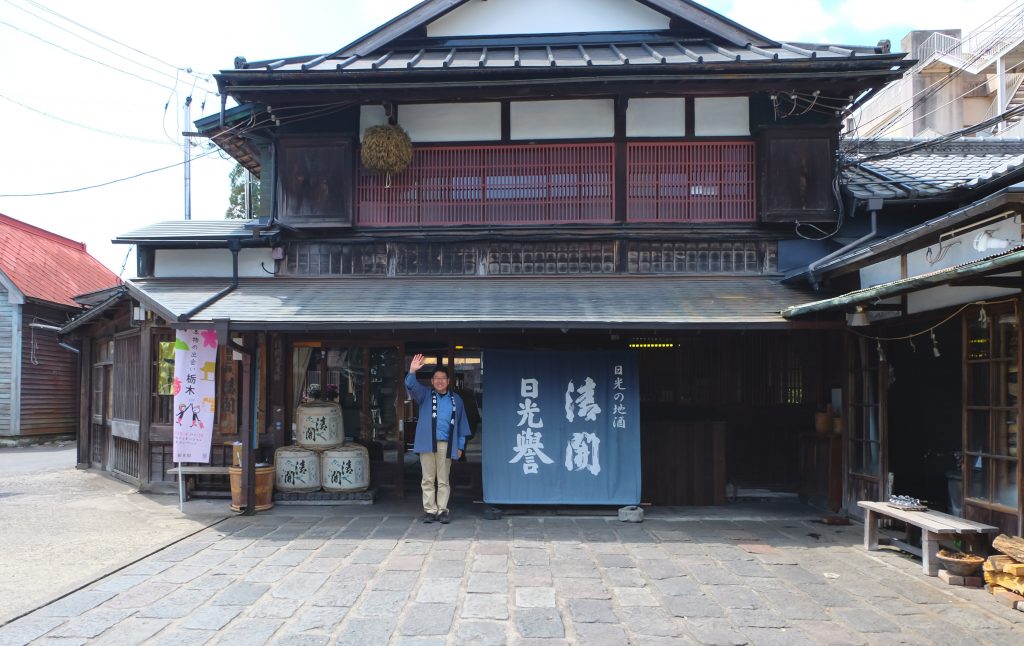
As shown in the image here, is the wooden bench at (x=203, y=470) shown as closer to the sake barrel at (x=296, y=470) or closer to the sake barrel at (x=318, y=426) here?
the sake barrel at (x=296, y=470)

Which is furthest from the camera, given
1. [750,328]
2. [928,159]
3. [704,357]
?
[928,159]

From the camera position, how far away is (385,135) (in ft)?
33.5

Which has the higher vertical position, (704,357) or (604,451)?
(704,357)

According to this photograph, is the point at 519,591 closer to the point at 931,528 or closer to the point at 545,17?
the point at 931,528

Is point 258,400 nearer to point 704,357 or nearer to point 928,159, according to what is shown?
point 704,357

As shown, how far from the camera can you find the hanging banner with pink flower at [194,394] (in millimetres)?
9914

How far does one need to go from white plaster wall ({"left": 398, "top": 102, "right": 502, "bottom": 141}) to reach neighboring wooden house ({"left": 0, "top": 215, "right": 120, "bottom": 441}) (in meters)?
14.1

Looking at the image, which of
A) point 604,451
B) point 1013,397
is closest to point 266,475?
point 604,451

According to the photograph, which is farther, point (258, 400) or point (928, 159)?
point (928, 159)

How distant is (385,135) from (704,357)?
6.13 meters

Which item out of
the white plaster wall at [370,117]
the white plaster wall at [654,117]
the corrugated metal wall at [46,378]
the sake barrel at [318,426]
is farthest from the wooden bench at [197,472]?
the corrugated metal wall at [46,378]

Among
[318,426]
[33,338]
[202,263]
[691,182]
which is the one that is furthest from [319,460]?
[33,338]

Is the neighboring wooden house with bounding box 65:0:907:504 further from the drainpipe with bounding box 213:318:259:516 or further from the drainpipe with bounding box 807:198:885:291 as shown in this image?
the drainpipe with bounding box 807:198:885:291

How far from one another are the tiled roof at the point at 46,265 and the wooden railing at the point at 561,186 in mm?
16054
